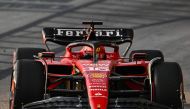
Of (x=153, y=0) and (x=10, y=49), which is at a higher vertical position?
(x=153, y=0)

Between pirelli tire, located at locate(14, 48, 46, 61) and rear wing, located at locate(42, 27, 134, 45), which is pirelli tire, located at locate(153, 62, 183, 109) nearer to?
rear wing, located at locate(42, 27, 134, 45)

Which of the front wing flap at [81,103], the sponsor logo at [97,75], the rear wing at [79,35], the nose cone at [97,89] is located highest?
the rear wing at [79,35]

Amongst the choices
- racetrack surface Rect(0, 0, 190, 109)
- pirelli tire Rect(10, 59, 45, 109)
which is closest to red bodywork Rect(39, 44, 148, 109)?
pirelli tire Rect(10, 59, 45, 109)

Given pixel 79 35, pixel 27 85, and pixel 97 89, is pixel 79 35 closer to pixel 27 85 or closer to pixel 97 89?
pixel 27 85

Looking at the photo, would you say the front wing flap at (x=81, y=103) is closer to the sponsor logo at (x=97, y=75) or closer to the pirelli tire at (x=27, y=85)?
the pirelli tire at (x=27, y=85)

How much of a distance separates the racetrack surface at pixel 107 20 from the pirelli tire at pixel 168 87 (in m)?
3.80

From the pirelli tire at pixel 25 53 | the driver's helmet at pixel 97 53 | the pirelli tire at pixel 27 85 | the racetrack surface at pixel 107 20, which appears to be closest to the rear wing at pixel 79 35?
the pirelli tire at pixel 25 53

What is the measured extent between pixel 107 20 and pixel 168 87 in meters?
10.6

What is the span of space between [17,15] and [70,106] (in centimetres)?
1227

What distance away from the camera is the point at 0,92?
11117 mm

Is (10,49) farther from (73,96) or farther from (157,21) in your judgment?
(73,96)

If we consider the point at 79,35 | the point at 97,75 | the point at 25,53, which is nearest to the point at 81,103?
the point at 97,75

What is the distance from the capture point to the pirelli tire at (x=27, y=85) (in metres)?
7.79

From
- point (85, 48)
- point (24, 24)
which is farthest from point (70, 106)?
point (24, 24)
